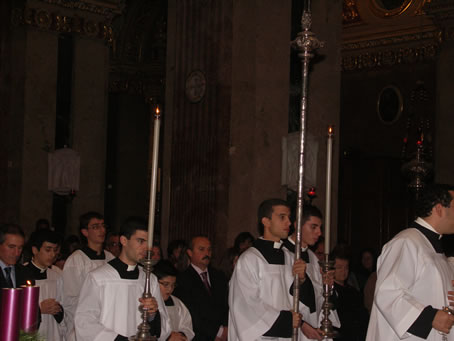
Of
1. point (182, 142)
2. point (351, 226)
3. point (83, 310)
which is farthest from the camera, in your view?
point (351, 226)

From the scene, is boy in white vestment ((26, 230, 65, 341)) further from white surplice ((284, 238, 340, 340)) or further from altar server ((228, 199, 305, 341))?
white surplice ((284, 238, 340, 340))

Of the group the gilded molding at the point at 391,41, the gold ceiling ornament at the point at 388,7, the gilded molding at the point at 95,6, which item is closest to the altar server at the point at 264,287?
the gilded molding at the point at 95,6

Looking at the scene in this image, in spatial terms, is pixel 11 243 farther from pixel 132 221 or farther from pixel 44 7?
pixel 44 7

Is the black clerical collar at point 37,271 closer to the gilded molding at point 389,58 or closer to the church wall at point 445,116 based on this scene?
the church wall at point 445,116

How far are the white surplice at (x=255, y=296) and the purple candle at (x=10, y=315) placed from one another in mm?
3059

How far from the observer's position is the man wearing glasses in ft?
24.1

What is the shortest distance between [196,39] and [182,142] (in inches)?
54.7

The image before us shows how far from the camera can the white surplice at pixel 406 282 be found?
471cm

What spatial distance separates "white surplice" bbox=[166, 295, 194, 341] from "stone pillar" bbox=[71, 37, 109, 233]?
8187 mm

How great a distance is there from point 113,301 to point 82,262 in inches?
88.1

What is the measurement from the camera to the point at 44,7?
14.2m

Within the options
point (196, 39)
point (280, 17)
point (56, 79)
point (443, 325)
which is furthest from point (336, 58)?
point (443, 325)

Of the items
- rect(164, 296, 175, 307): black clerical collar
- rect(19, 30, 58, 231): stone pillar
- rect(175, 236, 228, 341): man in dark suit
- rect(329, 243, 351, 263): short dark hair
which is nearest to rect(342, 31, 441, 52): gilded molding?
rect(19, 30, 58, 231): stone pillar

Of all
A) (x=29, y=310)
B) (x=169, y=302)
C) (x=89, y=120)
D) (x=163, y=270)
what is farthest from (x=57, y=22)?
(x=29, y=310)
